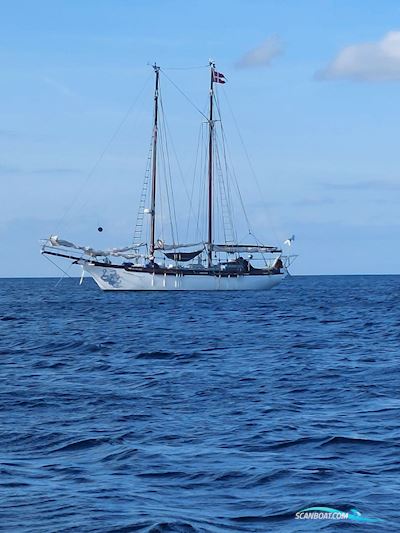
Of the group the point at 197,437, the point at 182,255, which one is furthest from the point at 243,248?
the point at 197,437

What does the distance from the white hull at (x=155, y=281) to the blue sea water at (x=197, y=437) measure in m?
63.9

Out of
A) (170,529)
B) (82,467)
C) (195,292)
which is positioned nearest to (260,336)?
(82,467)

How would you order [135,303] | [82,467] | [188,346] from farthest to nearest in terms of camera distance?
[135,303]
[188,346]
[82,467]

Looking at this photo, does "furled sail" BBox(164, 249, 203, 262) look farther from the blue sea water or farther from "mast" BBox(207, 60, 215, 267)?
the blue sea water

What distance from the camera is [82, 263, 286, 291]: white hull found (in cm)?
9894

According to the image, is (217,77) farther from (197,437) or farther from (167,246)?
(197,437)

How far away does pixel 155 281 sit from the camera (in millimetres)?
99062

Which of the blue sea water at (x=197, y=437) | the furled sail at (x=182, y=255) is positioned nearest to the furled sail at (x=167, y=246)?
the furled sail at (x=182, y=255)

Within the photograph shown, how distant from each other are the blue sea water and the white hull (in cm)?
6395

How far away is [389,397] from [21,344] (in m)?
20.2

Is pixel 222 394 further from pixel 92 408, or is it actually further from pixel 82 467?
pixel 82 467

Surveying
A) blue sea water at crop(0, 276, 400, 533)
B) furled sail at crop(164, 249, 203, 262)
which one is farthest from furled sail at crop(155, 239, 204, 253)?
blue sea water at crop(0, 276, 400, 533)

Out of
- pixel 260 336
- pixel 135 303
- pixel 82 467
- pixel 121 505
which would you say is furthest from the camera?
pixel 135 303

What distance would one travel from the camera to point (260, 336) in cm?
4009
